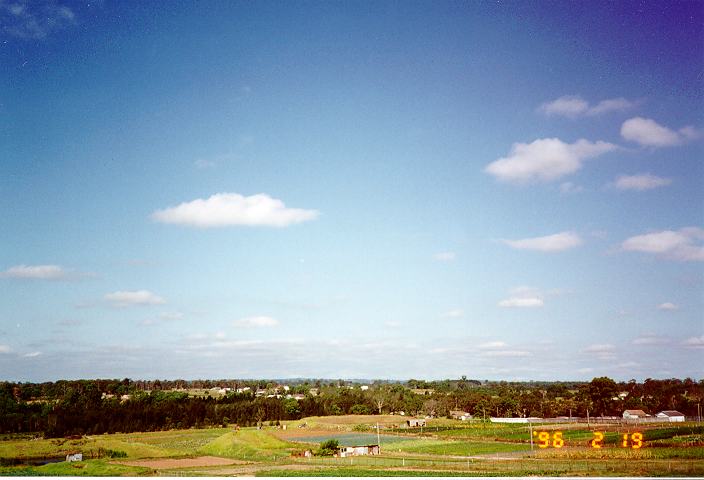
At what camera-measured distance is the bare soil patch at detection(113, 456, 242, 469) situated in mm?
47562

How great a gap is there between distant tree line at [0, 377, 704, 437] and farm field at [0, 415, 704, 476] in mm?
6538

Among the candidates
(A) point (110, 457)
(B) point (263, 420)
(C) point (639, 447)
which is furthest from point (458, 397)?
(A) point (110, 457)

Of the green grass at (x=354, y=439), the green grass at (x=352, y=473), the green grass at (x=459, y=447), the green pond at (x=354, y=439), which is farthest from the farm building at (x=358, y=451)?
the green grass at (x=352, y=473)

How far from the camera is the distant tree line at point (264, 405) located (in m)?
73.4

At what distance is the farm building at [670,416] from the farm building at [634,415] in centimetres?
155

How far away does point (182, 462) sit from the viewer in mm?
50062

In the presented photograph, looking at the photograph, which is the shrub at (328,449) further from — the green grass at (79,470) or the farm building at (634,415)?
the farm building at (634,415)

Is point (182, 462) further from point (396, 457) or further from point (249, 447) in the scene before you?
point (396, 457)

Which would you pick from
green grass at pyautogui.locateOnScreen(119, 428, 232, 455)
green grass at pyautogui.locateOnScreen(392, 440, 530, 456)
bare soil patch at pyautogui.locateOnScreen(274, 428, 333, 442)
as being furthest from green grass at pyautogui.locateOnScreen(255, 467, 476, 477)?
bare soil patch at pyautogui.locateOnScreen(274, 428, 333, 442)

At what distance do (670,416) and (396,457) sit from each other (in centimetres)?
3908

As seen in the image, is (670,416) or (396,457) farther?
(670,416)

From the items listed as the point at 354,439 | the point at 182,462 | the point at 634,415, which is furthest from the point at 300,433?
the point at 634,415

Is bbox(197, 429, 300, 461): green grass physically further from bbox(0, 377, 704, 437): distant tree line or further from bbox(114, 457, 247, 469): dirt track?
bbox(0, 377, 704, 437): distant tree line

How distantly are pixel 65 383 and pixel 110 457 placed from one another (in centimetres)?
6206
